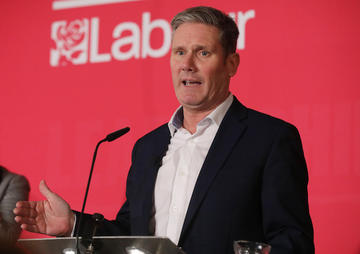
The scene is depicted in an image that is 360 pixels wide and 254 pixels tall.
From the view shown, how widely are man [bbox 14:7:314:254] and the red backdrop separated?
1.01 meters

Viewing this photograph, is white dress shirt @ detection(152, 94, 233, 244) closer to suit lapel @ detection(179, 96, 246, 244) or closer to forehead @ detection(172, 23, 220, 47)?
suit lapel @ detection(179, 96, 246, 244)

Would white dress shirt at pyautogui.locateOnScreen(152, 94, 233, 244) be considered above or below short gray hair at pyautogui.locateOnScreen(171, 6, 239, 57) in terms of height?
below

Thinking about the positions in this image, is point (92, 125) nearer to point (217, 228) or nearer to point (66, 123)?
point (66, 123)

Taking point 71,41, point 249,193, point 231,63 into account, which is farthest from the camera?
point 71,41

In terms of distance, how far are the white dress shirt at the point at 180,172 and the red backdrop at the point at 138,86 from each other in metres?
1.06

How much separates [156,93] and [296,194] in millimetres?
1917

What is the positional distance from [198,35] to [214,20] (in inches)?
3.6

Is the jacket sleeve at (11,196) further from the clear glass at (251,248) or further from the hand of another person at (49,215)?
the clear glass at (251,248)

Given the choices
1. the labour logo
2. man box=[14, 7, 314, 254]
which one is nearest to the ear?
man box=[14, 7, 314, 254]

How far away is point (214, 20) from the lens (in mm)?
2176

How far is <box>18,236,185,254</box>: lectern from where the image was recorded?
1.37 metres

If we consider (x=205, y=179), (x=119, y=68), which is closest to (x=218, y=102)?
(x=205, y=179)

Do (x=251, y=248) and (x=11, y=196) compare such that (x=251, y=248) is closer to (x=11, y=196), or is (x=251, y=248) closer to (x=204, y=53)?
(x=204, y=53)

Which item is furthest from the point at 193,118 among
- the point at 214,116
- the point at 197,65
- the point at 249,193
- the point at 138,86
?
the point at 138,86
